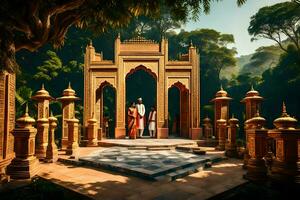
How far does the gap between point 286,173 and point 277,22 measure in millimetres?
→ 27171

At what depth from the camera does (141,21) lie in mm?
39562

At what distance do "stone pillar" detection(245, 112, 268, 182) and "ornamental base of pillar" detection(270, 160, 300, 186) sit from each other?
31 centimetres

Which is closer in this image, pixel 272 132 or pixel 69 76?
pixel 272 132

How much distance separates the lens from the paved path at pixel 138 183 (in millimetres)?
5613

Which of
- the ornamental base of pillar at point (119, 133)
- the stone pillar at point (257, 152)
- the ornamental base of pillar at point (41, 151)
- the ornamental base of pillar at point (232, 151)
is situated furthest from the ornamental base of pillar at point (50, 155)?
the ornamental base of pillar at point (119, 133)

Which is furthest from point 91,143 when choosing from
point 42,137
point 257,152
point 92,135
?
point 257,152

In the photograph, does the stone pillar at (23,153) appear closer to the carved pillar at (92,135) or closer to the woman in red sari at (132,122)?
the carved pillar at (92,135)

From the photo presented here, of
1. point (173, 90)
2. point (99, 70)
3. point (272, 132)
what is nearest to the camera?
point (272, 132)

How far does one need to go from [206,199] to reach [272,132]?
2.79 meters

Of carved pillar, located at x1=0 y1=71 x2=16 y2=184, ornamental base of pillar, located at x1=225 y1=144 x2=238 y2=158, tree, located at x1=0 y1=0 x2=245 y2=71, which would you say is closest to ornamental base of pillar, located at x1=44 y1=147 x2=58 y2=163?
carved pillar, located at x1=0 y1=71 x2=16 y2=184

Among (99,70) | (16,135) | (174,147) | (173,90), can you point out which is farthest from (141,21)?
(16,135)

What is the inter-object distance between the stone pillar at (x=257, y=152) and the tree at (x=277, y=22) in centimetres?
2366

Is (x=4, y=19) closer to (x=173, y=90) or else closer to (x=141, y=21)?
(x=173, y=90)

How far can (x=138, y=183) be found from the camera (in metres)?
6.46
